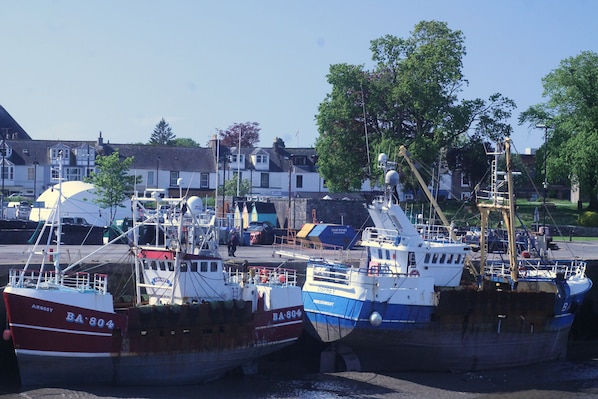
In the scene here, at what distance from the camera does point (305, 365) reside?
35156mm

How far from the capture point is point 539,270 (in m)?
39.8

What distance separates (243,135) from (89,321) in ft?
302

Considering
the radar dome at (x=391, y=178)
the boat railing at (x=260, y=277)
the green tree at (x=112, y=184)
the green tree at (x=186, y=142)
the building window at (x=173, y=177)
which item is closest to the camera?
the boat railing at (x=260, y=277)

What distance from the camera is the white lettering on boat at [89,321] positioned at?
2741 centimetres

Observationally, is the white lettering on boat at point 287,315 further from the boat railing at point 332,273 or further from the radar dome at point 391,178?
the radar dome at point 391,178

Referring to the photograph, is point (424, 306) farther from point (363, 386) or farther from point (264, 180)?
point (264, 180)

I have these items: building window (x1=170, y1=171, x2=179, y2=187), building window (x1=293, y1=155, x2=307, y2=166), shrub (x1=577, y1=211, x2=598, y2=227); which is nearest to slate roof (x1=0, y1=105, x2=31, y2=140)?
building window (x1=170, y1=171, x2=179, y2=187)

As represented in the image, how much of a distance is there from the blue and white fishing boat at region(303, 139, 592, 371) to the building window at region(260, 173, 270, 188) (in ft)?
180

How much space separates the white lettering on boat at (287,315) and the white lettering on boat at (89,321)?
6157 mm

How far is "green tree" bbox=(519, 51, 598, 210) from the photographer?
224 ft

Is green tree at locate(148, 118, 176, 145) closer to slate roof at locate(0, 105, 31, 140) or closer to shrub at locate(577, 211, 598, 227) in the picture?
slate roof at locate(0, 105, 31, 140)

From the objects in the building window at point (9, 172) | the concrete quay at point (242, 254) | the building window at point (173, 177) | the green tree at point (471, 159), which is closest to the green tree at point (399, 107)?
the green tree at point (471, 159)

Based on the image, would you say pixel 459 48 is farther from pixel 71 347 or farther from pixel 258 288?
pixel 71 347

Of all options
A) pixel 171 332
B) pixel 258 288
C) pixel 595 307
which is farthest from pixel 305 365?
pixel 595 307
